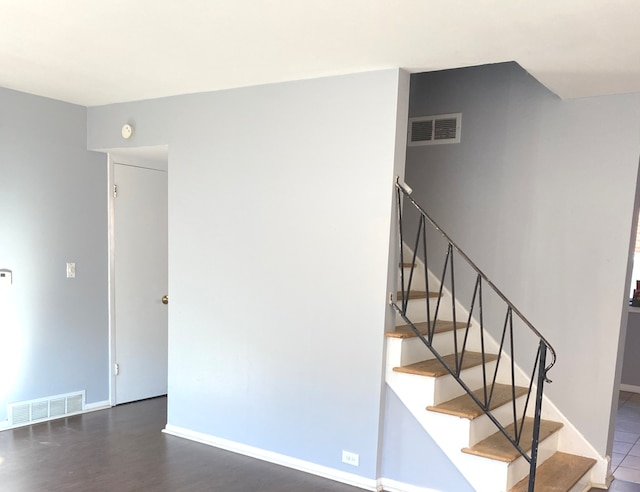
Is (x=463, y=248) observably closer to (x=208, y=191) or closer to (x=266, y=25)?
(x=208, y=191)

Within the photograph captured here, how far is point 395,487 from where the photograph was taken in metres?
2.86

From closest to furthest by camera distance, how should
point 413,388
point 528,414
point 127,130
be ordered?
point 413,388, point 528,414, point 127,130

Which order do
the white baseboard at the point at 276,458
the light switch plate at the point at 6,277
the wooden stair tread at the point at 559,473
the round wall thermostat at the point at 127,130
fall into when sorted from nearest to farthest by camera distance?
the wooden stair tread at the point at 559,473, the white baseboard at the point at 276,458, the light switch plate at the point at 6,277, the round wall thermostat at the point at 127,130

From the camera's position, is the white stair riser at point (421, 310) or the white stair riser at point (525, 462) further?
the white stair riser at point (421, 310)

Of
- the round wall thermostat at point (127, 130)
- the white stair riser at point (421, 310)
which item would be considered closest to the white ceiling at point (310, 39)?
the round wall thermostat at point (127, 130)

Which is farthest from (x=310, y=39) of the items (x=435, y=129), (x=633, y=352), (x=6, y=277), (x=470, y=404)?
(x=633, y=352)

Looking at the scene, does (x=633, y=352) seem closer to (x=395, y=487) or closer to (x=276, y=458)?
(x=395, y=487)

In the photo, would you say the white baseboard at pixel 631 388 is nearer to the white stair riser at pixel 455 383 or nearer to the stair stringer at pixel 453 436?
the white stair riser at pixel 455 383

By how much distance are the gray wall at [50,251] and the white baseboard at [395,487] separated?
7.97ft

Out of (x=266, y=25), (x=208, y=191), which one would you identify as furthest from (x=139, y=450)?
(x=266, y=25)

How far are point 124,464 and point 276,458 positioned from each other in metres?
0.91

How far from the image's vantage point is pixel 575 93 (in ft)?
9.98

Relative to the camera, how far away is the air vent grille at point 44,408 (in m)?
3.66

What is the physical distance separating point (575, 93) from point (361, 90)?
127cm
